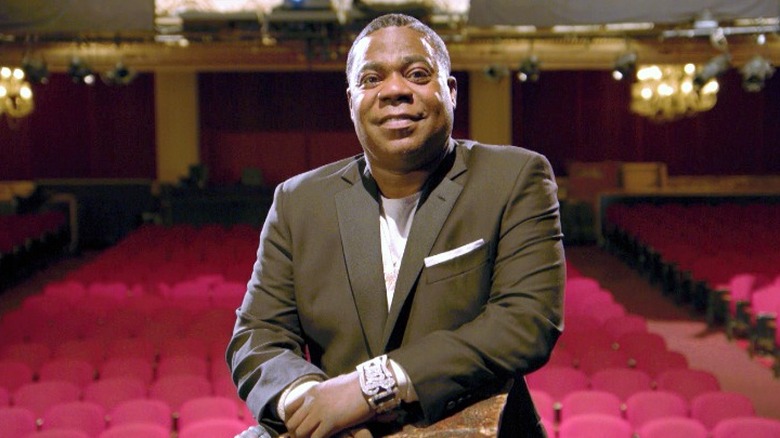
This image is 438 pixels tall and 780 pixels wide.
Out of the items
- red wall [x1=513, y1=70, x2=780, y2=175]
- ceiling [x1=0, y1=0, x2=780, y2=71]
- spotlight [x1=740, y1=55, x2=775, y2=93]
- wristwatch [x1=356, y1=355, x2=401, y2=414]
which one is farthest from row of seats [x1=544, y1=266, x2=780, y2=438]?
red wall [x1=513, y1=70, x2=780, y2=175]

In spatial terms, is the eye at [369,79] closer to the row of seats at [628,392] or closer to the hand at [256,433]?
the hand at [256,433]

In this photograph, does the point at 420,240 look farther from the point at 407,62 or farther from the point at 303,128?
the point at 303,128

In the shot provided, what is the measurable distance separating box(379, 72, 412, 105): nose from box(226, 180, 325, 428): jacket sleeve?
0.26 m

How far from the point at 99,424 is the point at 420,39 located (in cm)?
422

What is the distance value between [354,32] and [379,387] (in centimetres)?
973

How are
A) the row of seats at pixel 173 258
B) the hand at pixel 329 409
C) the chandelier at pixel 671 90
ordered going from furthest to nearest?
1. the chandelier at pixel 671 90
2. the row of seats at pixel 173 258
3. the hand at pixel 329 409

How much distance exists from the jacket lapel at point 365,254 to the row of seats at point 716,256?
22.7 ft

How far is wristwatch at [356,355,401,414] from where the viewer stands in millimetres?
1258

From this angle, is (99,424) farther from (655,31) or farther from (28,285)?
(655,31)

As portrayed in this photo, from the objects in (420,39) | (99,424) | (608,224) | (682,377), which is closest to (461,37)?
(608,224)

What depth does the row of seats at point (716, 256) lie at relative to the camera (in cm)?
812

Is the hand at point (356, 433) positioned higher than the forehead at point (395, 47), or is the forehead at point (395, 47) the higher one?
the forehead at point (395, 47)

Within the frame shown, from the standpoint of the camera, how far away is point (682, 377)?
18.7 ft

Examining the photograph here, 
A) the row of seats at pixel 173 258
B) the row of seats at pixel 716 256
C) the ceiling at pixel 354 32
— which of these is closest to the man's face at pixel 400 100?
the row of seats at pixel 716 256
